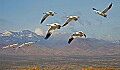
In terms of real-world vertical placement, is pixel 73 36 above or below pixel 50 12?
below

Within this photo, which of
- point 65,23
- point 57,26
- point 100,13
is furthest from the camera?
point 100,13

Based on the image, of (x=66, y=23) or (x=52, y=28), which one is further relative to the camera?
→ (x=66, y=23)

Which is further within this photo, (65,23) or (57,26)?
(65,23)

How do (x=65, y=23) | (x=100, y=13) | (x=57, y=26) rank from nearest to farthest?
(x=57, y=26) < (x=65, y=23) < (x=100, y=13)

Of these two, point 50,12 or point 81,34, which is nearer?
point 81,34

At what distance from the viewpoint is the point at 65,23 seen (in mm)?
17719

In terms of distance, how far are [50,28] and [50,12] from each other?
84.0 inches

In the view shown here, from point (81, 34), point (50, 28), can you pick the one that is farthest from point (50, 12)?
point (81, 34)

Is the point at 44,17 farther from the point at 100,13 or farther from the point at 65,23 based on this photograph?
the point at 100,13

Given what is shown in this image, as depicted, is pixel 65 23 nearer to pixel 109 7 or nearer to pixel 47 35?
pixel 47 35

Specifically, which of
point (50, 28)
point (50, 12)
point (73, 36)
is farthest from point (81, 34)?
point (50, 12)

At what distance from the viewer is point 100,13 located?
1888cm

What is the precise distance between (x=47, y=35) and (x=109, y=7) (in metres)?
5.08

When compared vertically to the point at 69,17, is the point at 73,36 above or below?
below
